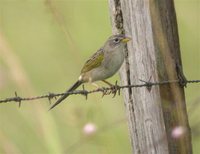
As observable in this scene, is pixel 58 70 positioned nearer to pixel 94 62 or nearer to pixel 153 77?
pixel 94 62

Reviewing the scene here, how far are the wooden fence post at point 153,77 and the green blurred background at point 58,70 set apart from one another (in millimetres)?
286

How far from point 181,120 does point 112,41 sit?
114 cm

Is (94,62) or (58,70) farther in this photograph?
(58,70)

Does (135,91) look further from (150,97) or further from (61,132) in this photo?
(61,132)

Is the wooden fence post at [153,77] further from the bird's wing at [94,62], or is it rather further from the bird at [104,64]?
the bird's wing at [94,62]

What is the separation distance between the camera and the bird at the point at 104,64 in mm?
7723

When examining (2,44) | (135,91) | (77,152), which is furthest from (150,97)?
(77,152)

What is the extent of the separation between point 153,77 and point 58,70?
23.2 feet

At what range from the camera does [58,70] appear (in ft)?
46.4

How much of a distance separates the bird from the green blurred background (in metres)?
0.11

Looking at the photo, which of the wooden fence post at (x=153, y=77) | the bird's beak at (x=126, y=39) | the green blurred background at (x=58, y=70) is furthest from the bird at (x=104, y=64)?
the wooden fence post at (x=153, y=77)

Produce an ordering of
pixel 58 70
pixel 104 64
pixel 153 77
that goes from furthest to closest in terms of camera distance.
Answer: pixel 58 70 < pixel 104 64 < pixel 153 77

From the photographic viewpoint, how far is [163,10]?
721 centimetres

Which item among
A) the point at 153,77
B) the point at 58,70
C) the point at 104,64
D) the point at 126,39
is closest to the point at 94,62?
the point at 104,64
